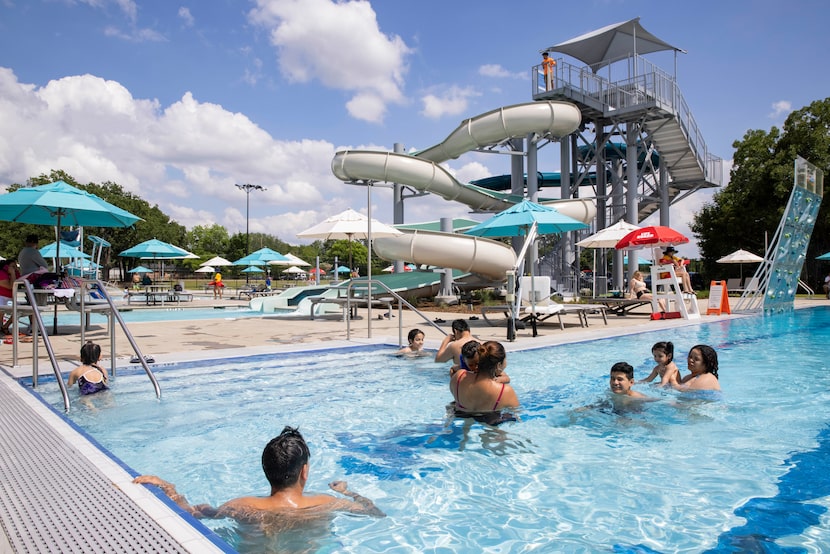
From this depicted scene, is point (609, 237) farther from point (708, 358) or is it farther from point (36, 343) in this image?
point (36, 343)

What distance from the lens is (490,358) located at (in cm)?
450

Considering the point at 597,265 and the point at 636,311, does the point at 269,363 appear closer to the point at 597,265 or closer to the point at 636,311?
the point at 636,311

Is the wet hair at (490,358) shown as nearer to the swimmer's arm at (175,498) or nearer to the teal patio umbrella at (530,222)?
the swimmer's arm at (175,498)

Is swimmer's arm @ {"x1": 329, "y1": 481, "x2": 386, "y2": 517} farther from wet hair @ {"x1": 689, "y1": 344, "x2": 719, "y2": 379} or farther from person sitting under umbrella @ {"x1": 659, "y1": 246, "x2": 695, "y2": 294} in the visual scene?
person sitting under umbrella @ {"x1": 659, "y1": 246, "x2": 695, "y2": 294}

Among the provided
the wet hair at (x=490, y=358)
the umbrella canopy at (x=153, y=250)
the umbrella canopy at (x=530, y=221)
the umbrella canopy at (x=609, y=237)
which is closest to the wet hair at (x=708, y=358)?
the wet hair at (x=490, y=358)

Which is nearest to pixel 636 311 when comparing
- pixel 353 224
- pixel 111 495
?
pixel 353 224

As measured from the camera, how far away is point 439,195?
21656 mm

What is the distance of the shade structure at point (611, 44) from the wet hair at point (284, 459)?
77.9 feet

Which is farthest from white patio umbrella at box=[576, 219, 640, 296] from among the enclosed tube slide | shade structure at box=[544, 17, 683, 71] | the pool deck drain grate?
Result: the pool deck drain grate

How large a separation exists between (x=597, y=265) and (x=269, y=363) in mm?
20994

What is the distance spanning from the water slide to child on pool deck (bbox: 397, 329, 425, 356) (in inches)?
367

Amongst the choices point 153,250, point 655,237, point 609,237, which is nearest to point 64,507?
point 655,237

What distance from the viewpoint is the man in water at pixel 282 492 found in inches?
108

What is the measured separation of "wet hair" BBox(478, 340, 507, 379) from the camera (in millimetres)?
4438
